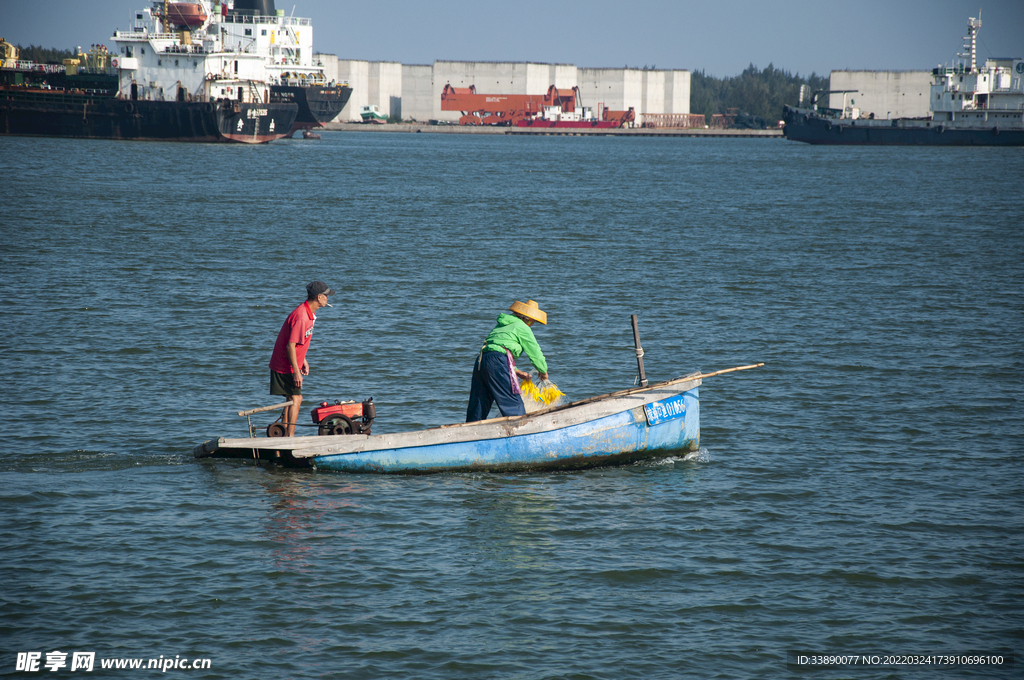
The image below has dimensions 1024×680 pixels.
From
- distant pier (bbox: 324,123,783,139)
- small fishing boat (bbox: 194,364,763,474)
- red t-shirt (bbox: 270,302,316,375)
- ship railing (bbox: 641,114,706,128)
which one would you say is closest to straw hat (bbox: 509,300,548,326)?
small fishing boat (bbox: 194,364,763,474)

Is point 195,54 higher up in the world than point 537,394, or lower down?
higher up

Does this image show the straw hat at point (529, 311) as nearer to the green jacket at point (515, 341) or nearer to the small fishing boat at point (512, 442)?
the green jacket at point (515, 341)

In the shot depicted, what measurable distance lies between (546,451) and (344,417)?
225 centimetres

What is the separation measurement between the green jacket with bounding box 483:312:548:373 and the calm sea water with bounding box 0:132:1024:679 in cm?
140

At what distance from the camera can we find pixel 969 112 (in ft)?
308

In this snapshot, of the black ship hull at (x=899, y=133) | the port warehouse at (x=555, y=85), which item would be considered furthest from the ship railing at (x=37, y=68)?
the black ship hull at (x=899, y=133)

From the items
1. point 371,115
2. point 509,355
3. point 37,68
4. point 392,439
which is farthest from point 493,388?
point 371,115

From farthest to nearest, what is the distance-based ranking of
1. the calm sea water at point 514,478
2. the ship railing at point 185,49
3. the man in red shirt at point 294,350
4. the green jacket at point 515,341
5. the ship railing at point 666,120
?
1. the ship railing at point 666,120
2. the ship railing at point 185,49
3. the man in red shirt at point 294,350
4. the green jacket at point 515,341
5. the calm sea water at point 514,478

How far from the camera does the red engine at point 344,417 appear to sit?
10.7m

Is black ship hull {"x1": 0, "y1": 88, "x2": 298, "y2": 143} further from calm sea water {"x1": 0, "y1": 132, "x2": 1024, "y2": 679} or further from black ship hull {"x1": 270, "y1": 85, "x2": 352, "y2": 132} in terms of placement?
calm sea water {"x1": 0, "y1": 132, "x2": 1024, "y2": 679}

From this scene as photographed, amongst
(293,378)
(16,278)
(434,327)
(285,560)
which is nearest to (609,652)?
(285,560)

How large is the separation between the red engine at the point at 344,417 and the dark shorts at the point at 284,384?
33 centimetres

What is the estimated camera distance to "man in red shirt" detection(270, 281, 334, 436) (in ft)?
33.7

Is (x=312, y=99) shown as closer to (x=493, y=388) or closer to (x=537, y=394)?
(x=537, y=394)
